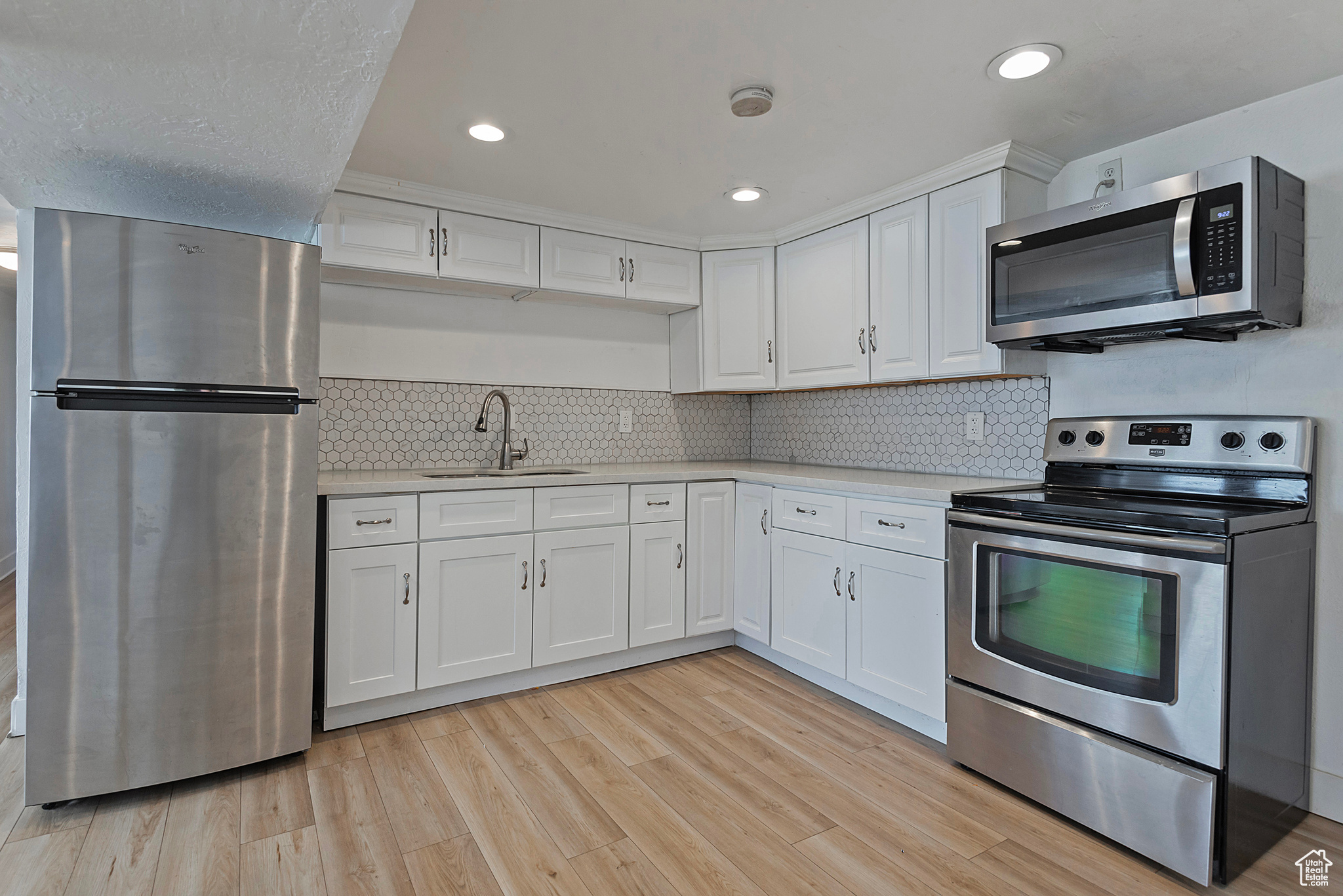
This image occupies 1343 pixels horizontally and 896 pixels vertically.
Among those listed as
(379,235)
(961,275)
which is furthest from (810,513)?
(379,235)

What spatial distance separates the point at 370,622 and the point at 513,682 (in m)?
0.66

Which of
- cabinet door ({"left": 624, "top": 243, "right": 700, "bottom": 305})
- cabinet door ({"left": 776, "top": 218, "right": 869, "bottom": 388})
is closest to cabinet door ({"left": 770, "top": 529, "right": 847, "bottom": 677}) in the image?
→ cabinet door ({"left": 776, "top": 218, "right": 869, "bottom": 388})

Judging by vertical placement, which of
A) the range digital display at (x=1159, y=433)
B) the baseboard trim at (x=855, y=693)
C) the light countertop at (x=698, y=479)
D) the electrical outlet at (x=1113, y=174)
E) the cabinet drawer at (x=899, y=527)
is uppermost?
the electrical outlet at (x=1113, y=174)

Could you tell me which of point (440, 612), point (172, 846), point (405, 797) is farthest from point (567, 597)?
point (172, 846)

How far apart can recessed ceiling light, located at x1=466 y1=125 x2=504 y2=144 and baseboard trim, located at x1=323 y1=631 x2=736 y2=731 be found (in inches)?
80.5

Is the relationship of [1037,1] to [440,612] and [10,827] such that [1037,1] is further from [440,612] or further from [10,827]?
[10,827]

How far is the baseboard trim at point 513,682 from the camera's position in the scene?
2.57 m

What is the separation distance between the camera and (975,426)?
2922 mm

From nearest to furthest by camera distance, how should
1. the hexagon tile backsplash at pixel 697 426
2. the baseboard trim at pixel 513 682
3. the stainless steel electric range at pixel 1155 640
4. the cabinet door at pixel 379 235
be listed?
the stainless steel electric range at pixel 1155 640, the baseboard trim at pixel 513 682, the cabinet door at pixel 379 235, the hexagon tile backsplash at pixel 697 426

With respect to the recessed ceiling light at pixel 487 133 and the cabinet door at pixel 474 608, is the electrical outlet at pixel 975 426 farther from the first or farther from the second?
the recessed ceiling light at pixel 487 133

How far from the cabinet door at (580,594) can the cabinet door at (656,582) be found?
0.13 feet

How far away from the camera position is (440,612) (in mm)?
2680

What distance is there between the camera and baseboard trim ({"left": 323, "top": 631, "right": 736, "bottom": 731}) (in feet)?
8.44

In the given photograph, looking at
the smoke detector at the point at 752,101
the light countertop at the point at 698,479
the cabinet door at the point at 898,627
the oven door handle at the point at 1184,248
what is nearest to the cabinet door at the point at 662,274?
the light countertop at the point at 698,479
